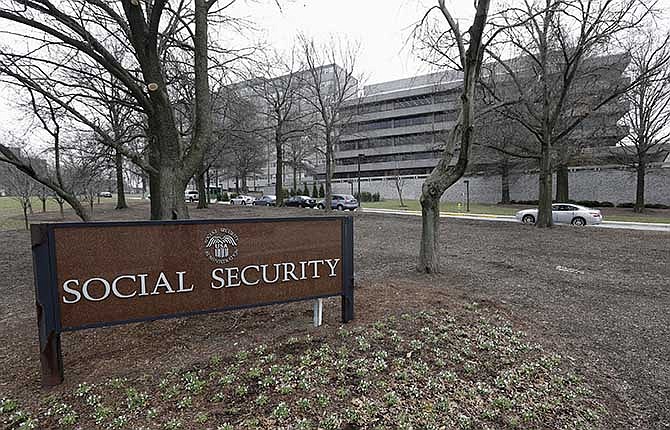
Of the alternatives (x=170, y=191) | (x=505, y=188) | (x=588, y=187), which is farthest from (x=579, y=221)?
(x=170, y=191)

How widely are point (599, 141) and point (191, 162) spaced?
89.0ft

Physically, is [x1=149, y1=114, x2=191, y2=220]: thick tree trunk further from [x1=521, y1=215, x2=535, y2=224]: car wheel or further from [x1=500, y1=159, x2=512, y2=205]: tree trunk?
[x1=500, y1=159, x2=512, y2=205]: tree trunk

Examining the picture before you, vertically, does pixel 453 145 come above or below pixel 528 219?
above

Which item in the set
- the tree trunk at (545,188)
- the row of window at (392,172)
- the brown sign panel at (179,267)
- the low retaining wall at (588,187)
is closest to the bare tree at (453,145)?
the brown sign panel at (179,267)

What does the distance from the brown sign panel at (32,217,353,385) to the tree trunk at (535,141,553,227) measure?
14298 millimetres

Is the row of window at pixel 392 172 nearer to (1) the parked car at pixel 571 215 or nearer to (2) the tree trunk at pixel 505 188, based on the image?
(2) the tree trunk at pixel 505 188

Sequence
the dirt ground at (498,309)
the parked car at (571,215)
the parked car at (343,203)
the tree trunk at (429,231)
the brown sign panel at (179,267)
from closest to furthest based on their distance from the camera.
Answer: the brown sign panel at (179,267), the dirt ground at (498,309), the tree trunk at (429,231), the parked car at (571,215), the parked car at (343,203)

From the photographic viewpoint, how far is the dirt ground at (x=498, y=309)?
3264 mm

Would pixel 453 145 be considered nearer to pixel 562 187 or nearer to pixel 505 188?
pixel 562 187

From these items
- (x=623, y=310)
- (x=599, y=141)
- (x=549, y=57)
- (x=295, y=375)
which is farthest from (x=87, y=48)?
(x=599, y=141)

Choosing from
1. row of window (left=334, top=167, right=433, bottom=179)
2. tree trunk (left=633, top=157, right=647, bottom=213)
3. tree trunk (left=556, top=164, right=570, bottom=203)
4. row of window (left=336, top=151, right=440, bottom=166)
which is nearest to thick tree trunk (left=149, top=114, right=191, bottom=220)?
tree trunk (left=556, top=164, right=570, bottom=203)

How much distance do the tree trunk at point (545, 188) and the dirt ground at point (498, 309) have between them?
565 centimetres

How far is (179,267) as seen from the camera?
138 inches

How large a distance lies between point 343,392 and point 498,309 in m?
3.19
